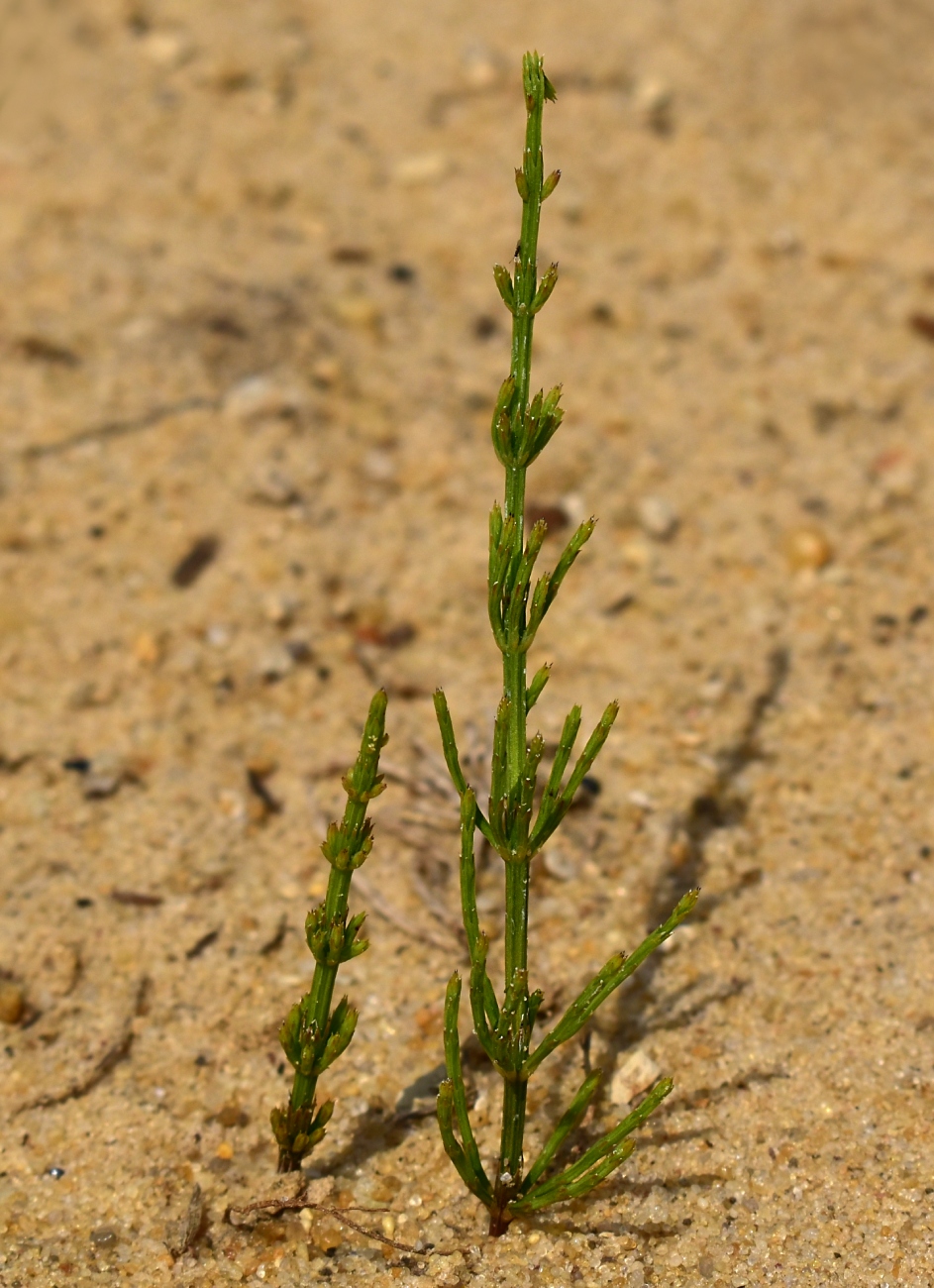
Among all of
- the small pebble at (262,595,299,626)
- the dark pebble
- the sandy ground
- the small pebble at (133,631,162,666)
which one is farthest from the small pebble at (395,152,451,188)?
the small pebble at (133,631,162,666)

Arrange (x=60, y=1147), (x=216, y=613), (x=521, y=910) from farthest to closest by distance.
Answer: (x=216, y=613) → (x=60, y=1147) → (x=521, y=910)

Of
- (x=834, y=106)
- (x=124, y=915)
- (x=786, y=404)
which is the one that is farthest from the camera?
(x=834, y=106)

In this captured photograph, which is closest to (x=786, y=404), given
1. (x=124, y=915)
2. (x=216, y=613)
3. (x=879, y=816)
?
(x=879, y=816)

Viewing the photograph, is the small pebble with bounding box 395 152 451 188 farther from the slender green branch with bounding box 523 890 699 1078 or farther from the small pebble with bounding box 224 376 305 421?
the slender green branch with bounding box 523 890 699 1078

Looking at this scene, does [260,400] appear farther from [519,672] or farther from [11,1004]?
[519,672]

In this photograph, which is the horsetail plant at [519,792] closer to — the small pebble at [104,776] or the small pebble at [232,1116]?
the small pebble at [232,1116]

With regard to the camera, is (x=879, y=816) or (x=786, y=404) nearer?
(x=879, y=816)

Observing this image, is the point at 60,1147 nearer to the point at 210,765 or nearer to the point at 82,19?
the point at 210,765
